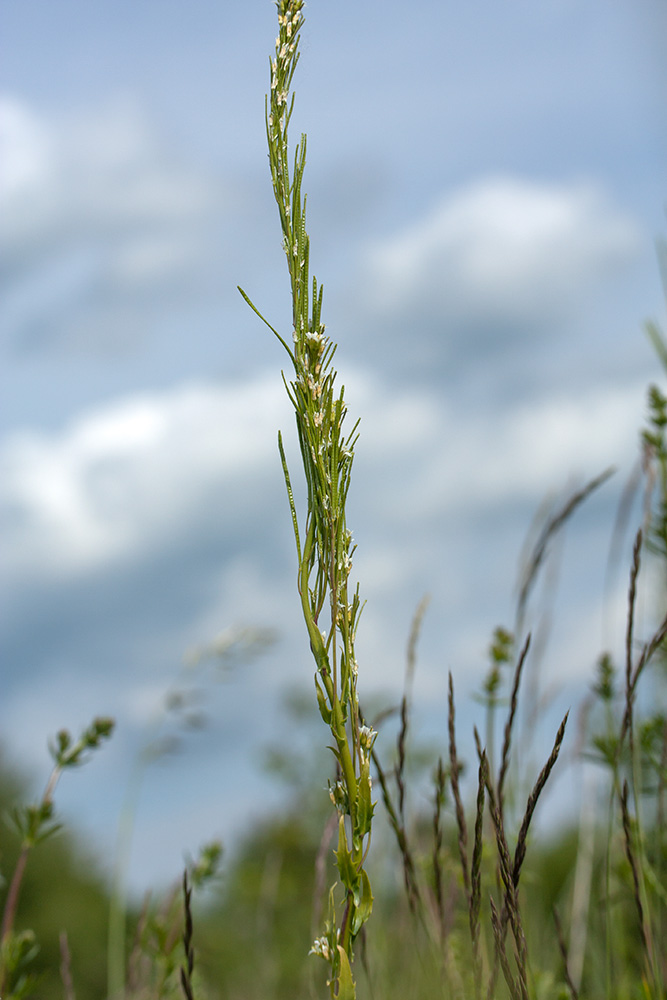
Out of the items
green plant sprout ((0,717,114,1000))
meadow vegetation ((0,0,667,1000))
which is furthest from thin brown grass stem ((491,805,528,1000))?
green plant sprout ((0,717,114,1000))

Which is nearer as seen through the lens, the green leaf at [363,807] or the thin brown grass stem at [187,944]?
the green leaf at [363,807]

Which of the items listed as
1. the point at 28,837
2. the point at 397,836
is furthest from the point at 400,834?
the point at 28,837

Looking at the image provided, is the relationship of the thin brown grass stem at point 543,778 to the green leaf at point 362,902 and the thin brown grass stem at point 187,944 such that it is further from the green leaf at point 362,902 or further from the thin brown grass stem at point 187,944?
the thin brown grass stem at point 187,944

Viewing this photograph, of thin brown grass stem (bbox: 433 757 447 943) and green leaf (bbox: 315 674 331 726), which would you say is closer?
green leaf (bbox: 315 674 331 726)

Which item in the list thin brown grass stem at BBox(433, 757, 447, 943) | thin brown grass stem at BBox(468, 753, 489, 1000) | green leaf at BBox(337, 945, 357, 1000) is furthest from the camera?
thin brown grass stem at BBox(433, 757, 447, 943)

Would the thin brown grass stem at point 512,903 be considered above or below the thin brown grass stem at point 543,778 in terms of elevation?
below

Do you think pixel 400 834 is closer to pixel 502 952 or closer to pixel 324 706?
pixel 502 952

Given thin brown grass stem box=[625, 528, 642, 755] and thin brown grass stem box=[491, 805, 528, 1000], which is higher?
thin brown grass stem box=[625, 528, 642, 755]

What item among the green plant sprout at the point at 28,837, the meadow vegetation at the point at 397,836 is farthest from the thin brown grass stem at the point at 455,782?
the green plant sprout at the point at 28,837

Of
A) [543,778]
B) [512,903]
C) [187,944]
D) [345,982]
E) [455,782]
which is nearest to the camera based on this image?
[345,982]

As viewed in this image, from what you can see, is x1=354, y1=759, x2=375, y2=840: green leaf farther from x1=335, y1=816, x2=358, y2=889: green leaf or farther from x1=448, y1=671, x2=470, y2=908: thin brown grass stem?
x1=448, y1=671, x2=470, y2=908: thin brown grass stem

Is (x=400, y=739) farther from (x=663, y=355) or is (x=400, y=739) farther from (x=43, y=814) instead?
(x=663, y=355)
